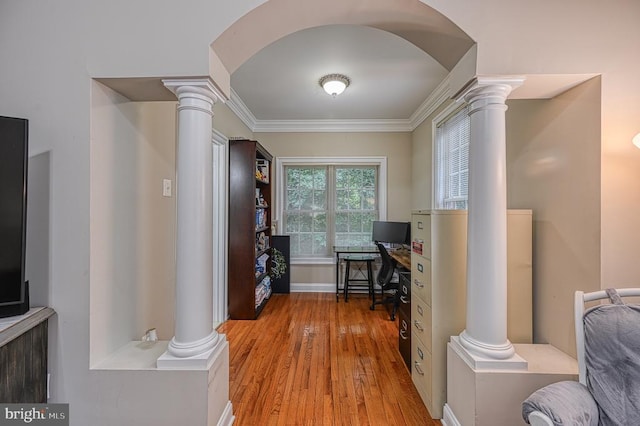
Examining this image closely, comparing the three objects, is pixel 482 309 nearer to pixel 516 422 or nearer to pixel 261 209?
pixel 516 422

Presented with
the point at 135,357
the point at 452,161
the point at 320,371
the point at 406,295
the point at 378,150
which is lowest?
the point at 320,371

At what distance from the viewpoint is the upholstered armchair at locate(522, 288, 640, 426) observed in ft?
3.35

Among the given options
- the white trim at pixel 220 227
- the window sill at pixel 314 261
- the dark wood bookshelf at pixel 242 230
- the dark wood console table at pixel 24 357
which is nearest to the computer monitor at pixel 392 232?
the window sill at pixel 314 261

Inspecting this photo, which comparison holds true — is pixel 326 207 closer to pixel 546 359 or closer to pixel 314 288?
pixel 314 288

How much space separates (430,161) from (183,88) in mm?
3046

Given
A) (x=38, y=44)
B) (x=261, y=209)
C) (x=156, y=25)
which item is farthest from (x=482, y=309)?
(x=261, y=209)

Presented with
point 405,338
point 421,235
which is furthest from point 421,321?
point 421,235

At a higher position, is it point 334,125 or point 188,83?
point 334,125

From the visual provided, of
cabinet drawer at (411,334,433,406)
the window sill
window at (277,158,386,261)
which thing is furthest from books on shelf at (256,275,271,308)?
cabinet drawer at (411,334,433,406)

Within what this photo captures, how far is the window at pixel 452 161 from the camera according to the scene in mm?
2996

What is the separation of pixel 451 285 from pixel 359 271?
273 cm

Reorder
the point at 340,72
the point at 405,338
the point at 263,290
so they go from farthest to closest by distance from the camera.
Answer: the point at 263,290
the point at 340,72
the point at 405,338

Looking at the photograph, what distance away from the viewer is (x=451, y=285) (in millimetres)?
1778

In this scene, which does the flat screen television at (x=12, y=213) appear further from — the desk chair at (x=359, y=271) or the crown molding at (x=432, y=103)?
the desk chair at (x=359, y=271)
